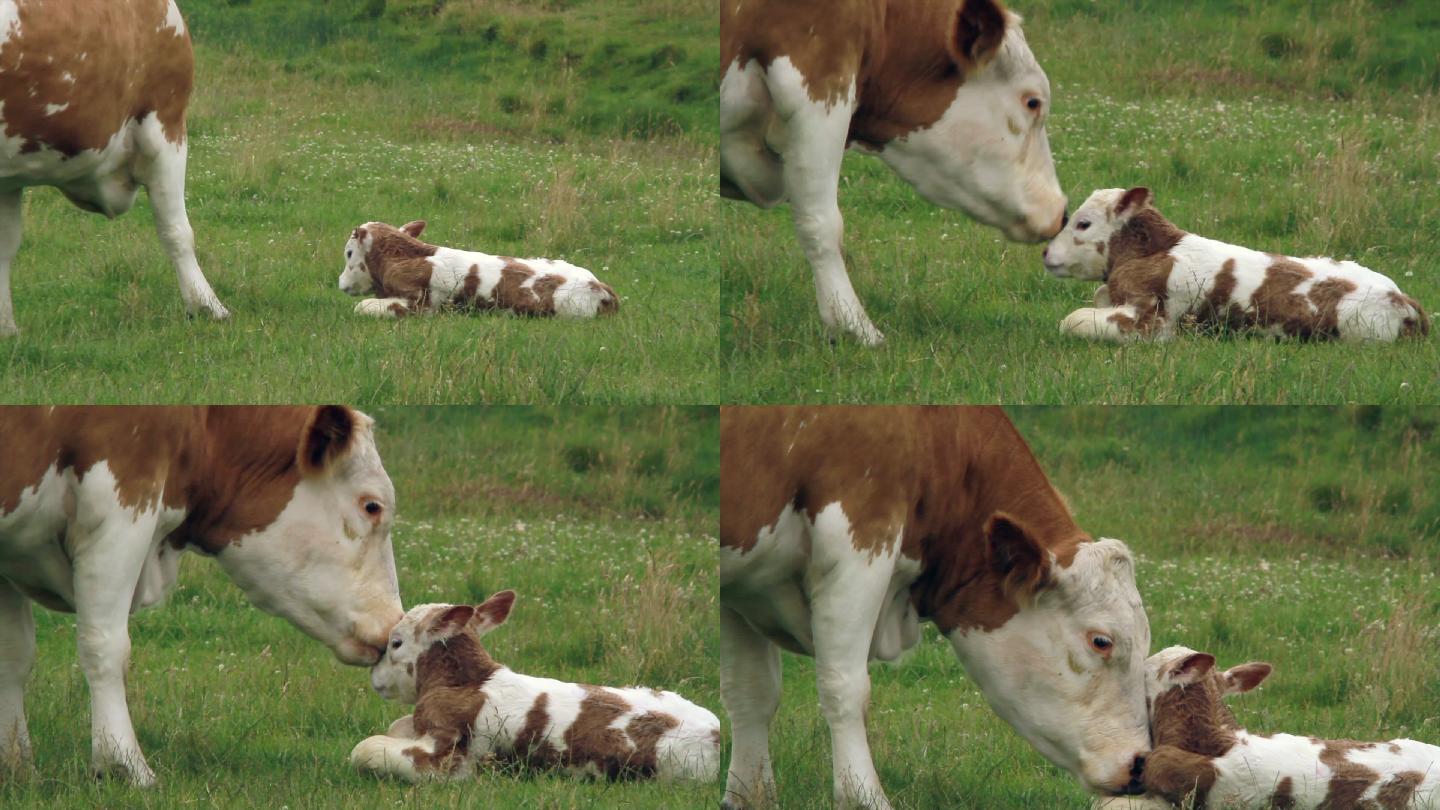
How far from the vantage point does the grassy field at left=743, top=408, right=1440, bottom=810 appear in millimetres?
7992

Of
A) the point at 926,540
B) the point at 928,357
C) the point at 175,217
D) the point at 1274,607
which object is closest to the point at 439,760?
the point at 926,540

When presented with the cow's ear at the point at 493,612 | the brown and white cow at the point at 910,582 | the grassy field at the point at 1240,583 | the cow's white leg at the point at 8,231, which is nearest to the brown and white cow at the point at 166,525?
the cow's ear at the point at 493,612

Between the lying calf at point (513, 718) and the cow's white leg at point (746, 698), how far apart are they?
0.39 meters

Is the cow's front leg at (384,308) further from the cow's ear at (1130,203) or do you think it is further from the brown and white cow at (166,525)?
the cow's ear at (1130,203)

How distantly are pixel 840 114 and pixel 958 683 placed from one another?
3394 mm

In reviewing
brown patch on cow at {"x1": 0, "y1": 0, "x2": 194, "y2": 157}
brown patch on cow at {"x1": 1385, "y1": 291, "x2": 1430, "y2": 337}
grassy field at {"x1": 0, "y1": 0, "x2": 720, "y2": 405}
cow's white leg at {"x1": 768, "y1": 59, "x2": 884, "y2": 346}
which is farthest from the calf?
brown patch on cow at {"x1": 0, "y1": 0, "x2": 194, "y2": 157}

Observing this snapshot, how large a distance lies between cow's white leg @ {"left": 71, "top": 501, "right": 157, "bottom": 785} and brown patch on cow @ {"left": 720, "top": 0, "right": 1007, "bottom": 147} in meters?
3.37

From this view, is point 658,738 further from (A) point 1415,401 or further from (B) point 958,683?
(A) point 1415,401

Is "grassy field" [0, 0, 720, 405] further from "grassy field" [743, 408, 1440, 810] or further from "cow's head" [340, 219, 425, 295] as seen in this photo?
"grassy field" [743, 408, 1440, 810]

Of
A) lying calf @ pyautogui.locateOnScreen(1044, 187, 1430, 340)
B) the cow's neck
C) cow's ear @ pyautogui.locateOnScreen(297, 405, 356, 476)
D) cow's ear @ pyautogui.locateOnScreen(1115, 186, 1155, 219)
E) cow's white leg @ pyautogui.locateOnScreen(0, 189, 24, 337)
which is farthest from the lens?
cow's white leg @ pyautogui.locateOnScreen(0, 189, 24, 337)

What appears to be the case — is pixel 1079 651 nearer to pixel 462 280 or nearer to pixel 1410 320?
pixel 1410 320

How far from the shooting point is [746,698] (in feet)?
24.6

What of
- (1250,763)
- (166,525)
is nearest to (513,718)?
(166,525)

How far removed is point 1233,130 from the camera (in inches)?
562
